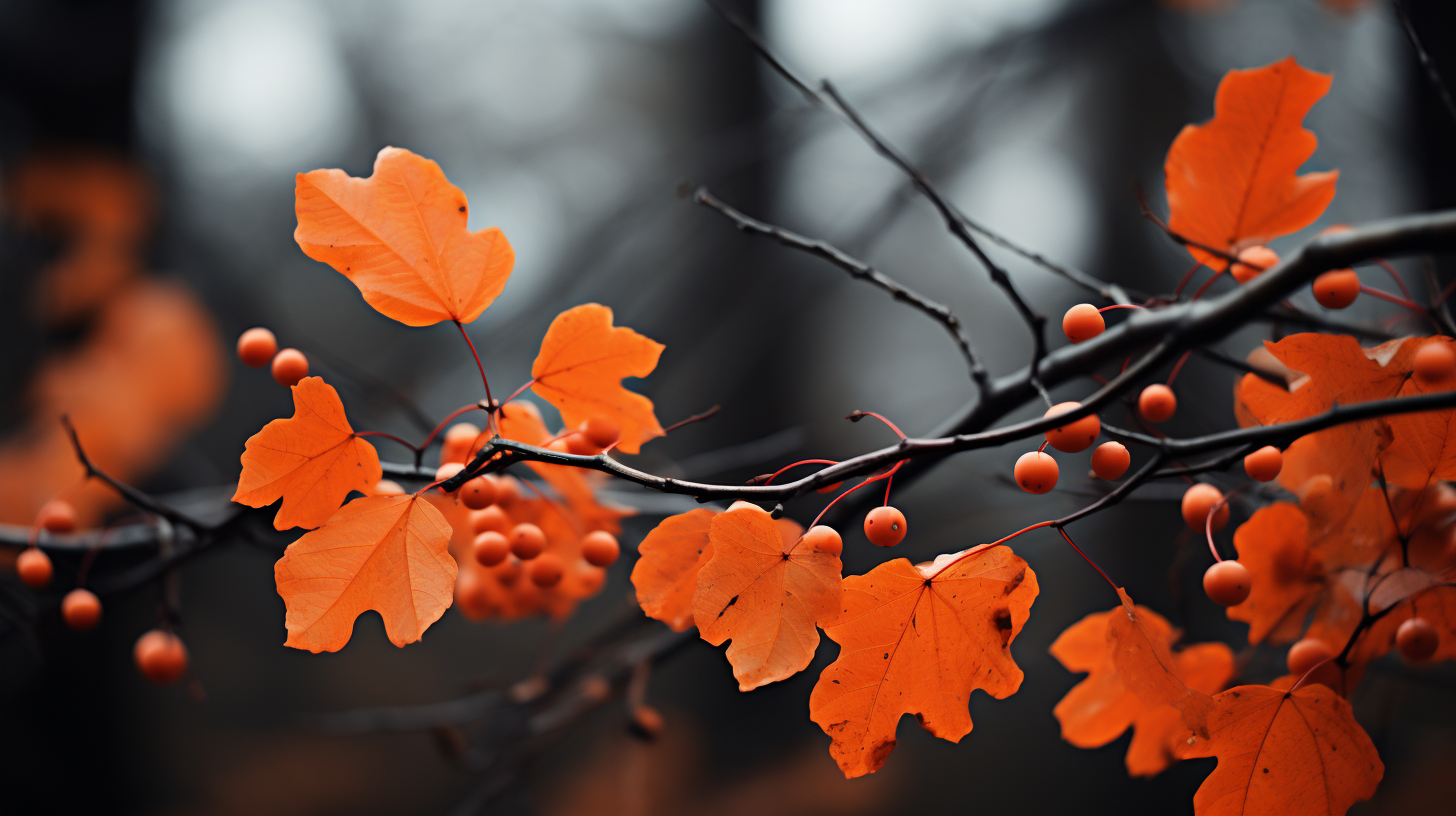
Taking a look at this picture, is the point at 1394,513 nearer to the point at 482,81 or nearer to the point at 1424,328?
the point at 1424,328

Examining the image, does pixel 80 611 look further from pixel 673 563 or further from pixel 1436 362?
pixel 1436 362

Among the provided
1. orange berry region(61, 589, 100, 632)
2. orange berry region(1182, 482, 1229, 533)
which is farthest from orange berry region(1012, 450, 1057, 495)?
orange berry region(61, 589, 100, 632)

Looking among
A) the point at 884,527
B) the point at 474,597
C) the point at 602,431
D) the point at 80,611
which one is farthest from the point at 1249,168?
the point at 80,611

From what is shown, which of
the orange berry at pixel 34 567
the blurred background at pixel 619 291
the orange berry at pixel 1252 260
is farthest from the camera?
the blurred background at pixel 619 291

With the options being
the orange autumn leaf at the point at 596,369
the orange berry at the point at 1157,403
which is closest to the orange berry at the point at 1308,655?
the orange berry at the point at 1157,403

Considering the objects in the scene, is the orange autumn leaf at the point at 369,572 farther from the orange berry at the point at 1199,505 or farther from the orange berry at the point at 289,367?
the orange berry at the point at 1199,505

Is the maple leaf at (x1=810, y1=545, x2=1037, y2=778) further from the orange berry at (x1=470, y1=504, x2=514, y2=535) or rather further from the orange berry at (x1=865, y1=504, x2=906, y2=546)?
the orange berry at (x1=470, y1=504, x2=514, y2=535)
